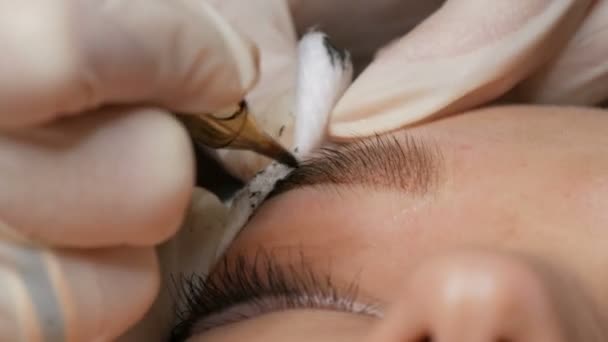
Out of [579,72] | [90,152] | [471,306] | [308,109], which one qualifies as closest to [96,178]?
[90,152]

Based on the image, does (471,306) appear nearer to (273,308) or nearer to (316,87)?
(273,308)

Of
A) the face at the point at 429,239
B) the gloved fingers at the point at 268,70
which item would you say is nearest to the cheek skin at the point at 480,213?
the face at the point at 429,239

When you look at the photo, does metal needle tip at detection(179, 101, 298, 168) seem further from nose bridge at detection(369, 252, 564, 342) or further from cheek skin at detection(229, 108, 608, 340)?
nose bridge at detection(369, 252, 564, 342)

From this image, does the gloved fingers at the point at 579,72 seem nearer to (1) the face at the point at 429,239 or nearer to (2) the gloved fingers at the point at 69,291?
(1) the face at the point at 429,239

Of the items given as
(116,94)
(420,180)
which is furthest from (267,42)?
(116,94)

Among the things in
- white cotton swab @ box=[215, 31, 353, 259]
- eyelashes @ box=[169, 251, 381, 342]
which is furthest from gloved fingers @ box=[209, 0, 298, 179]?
eyelashes @ box=[169, 251, 381, 342]
